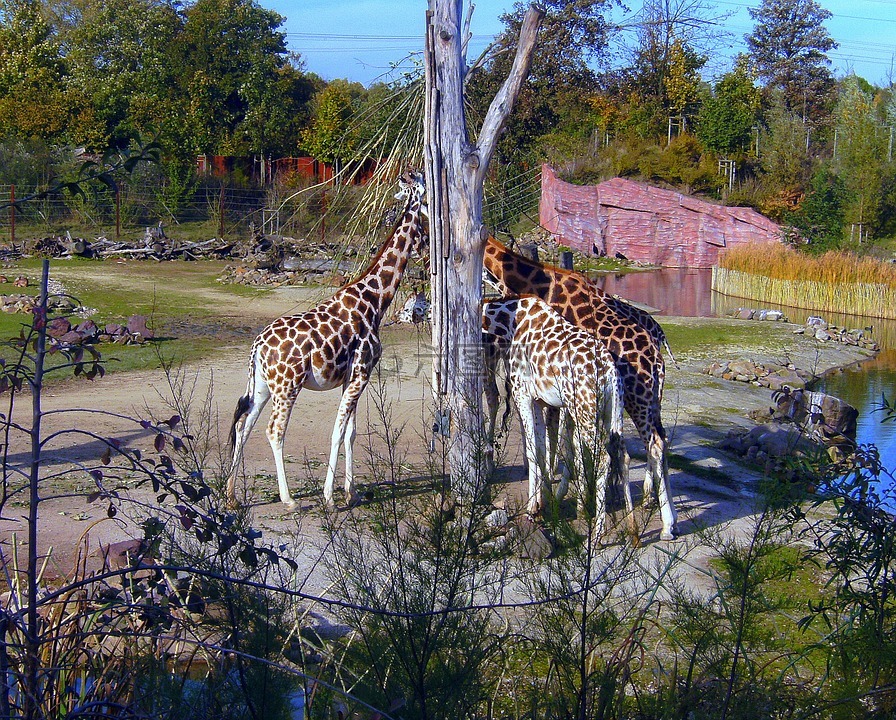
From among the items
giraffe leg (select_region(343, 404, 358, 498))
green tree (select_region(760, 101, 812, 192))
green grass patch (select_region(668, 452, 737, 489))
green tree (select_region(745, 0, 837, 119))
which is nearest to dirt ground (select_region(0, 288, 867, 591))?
green grass patch (select_region(668, 452, 737, 489))

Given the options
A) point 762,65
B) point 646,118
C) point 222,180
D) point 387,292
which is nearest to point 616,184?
point 646,118

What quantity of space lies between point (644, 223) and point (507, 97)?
25990 millimetres

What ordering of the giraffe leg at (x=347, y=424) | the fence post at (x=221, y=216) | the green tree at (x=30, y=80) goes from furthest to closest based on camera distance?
the green tree at (x=30, y=80), the fence post at (x=221, y=216), the giraffe leg at (x=347, y=424)

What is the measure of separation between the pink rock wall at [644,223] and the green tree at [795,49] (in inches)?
621

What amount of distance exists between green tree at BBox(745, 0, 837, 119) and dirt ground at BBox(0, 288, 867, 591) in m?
34.5

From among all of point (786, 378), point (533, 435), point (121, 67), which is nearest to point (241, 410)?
point (533, 435)

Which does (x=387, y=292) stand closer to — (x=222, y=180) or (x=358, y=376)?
(x=358, y=376)

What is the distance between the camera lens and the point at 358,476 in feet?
27.3

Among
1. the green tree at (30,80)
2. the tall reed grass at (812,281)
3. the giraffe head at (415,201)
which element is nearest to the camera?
the giraffe head at (415,201)

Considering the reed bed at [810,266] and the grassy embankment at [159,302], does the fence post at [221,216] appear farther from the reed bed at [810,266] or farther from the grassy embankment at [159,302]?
the reed bed at [810,266]

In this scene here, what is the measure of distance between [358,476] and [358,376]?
0.99 m

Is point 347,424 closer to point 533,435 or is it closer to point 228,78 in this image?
point 533,435

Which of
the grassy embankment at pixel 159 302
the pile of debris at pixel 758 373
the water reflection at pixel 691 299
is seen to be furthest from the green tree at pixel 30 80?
the pile of debris at pixel 758 373

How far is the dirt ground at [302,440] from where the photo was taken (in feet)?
23.1
